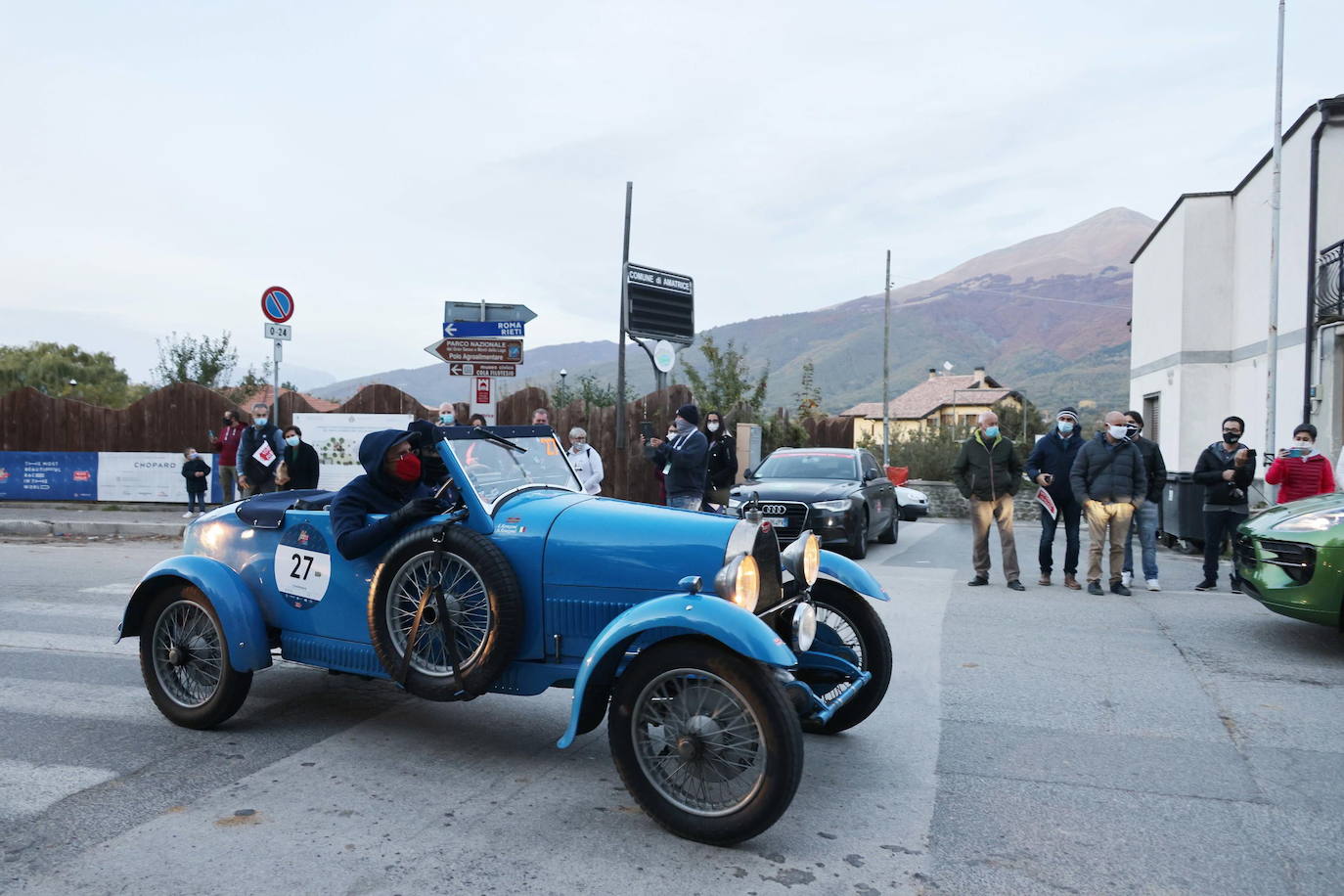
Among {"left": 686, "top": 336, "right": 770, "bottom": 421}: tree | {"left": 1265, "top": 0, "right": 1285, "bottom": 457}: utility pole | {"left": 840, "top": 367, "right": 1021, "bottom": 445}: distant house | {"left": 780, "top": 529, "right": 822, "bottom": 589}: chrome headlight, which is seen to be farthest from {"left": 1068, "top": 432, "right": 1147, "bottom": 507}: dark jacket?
{"left": 840, "top": 367, "right": 1021, "bottom": 445}: distant house

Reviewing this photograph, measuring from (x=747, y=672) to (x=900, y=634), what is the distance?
4.34 meters

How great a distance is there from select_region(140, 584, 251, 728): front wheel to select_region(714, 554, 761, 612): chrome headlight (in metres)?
2.75

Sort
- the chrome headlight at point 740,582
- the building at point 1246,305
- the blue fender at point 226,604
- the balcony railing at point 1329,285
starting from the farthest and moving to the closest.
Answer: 1. the building at point 1246,305
2. the balcony railing at point 1329,285
3. the blue fender at point 226,604
4. the chrome headlight at point 740,582

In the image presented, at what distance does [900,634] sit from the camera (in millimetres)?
7496

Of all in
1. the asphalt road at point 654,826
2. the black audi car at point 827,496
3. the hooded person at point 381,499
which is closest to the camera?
the asphalt road at point 654,826

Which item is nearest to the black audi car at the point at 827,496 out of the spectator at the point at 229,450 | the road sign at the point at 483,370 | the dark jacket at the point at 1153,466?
the dark jacket at the point at 1153,466

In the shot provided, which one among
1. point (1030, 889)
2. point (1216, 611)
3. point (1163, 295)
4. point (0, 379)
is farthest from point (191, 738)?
point (0, 379)

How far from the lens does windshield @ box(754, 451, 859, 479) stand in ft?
44.6

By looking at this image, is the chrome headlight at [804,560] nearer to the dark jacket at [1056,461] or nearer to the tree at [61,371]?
the dark jacket at [1056,461]

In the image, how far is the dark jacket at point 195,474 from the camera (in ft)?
56.5

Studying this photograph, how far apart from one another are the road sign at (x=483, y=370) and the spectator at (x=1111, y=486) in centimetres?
784

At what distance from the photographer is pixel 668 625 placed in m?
3.62

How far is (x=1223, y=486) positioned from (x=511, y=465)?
846cm

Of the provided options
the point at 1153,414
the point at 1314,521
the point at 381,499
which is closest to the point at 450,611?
the point at 381,499
